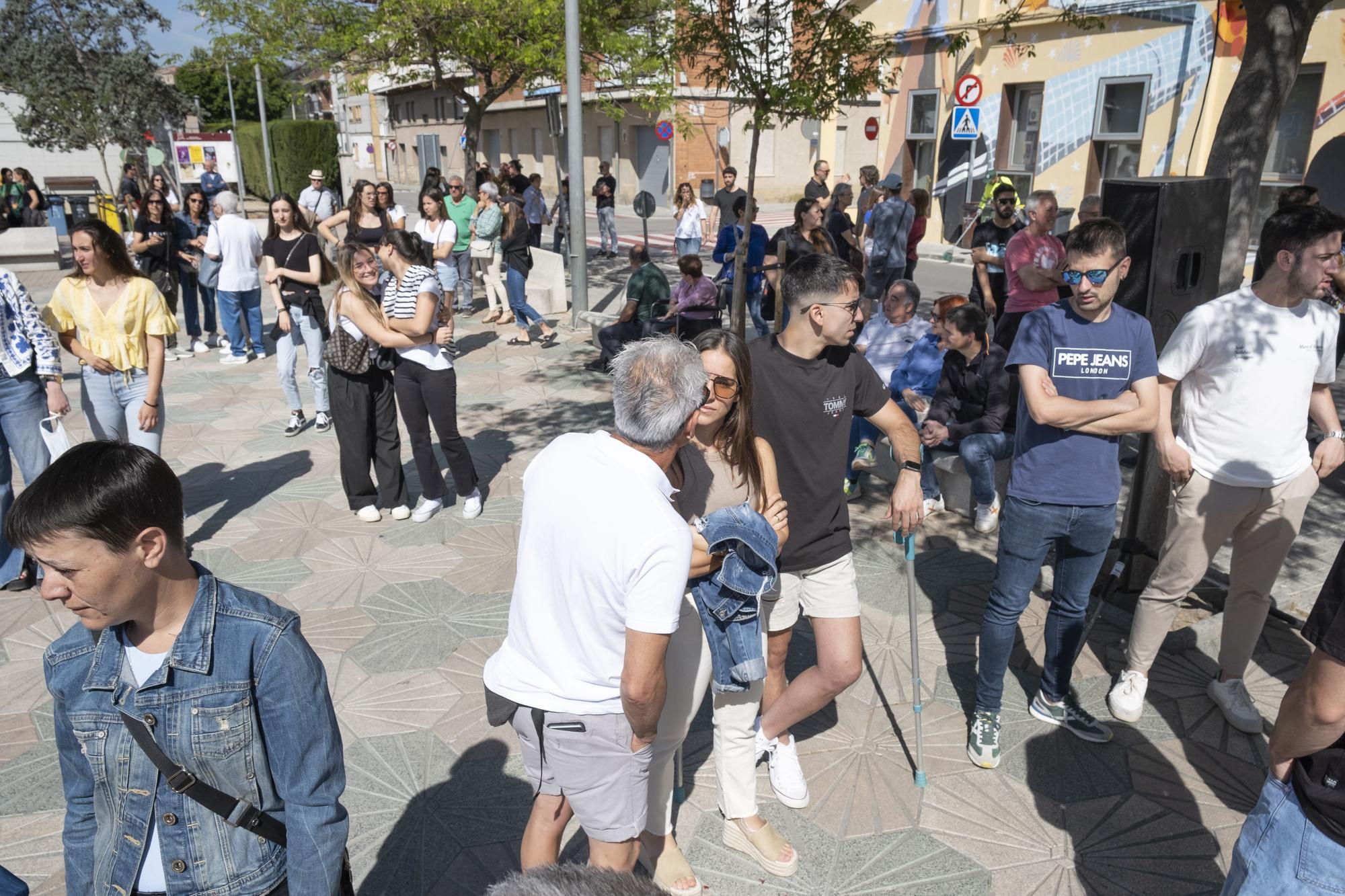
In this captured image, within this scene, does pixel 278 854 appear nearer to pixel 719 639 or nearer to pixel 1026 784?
pixel 719 639

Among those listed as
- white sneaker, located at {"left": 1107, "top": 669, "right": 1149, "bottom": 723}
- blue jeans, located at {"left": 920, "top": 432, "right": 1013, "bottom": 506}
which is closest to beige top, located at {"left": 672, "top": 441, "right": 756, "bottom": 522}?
white sneaker, located at {"left": 1107, "top": 669, "right": 1149, "bottom": 723}

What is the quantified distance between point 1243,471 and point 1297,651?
1.43 meters

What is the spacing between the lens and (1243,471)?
383 centimetres

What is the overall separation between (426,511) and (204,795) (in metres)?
4.65

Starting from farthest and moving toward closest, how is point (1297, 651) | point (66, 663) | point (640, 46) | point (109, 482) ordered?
point (640, 46)
point (1297, 651)
point (66, 663)
point (109, 482)

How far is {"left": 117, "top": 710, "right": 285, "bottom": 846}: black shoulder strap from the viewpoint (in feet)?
5.94

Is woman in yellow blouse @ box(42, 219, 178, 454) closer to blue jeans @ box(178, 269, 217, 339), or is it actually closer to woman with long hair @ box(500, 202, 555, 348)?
blue jeans @ box(178, 269, 217, 339)

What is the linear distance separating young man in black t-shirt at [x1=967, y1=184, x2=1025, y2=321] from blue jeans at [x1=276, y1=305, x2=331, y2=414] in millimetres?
6200

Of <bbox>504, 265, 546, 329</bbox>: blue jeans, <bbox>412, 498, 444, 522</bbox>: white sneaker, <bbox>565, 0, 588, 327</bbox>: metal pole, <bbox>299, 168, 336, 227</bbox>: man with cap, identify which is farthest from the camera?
<bbox>299, 168, 336, 227</bbox>: man with cap

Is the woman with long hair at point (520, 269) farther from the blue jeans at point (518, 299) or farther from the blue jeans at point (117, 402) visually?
the blue jeans at point (117, 402)

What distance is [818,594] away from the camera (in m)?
3.41

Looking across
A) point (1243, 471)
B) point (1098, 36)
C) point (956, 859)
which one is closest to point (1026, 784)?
point (956, 859)

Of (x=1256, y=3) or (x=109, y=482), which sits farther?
(x=1256, y=3)

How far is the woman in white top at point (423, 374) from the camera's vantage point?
5.91 meters
